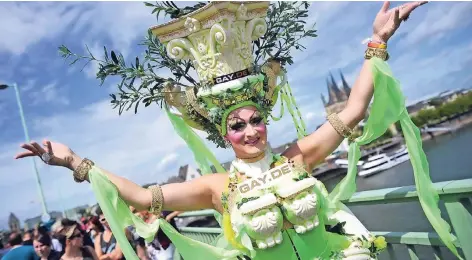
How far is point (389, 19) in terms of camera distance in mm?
2236

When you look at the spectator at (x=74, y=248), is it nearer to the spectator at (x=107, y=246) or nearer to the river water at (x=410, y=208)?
the spectator at (x=107, y=246)

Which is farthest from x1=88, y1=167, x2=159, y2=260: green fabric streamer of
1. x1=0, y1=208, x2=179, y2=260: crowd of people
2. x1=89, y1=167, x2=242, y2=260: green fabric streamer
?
x1=0, y1=208, x2=179, y2=260: crowd of people

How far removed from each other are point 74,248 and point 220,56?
2280 mm

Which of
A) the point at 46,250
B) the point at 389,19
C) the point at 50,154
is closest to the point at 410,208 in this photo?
the point at 46,250

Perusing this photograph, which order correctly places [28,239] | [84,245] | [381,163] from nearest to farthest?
[84,245], [28,239], [381,163]

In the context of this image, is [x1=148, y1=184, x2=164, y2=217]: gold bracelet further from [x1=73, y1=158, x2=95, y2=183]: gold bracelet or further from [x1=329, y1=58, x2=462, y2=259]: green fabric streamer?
[x1=329, y1=58, x2=462, y2=259]: green fabric streamer

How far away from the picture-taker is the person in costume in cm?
208

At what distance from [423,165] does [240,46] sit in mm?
1096

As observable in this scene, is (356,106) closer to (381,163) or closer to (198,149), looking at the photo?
(198,149)

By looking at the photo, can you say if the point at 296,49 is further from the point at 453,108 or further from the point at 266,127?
the point at 453,108

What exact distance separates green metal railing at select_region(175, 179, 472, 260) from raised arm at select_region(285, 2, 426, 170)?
326 mm

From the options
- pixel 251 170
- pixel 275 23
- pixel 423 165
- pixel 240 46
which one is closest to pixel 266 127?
pixel 251 170

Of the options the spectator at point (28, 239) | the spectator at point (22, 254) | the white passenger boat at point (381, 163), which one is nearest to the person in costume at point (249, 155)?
the spectator at point (22, 254)

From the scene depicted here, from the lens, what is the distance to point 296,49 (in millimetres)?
2484
